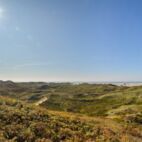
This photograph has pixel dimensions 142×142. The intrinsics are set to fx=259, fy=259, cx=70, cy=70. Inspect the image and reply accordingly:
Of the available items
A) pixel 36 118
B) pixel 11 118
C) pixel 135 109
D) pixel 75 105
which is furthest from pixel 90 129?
pixel 75 105

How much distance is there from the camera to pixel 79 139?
54.3 feet


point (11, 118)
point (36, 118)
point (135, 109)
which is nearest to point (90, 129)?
point (36, 118)

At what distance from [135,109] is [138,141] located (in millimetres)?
67718

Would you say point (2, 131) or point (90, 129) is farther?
point (90, 129)

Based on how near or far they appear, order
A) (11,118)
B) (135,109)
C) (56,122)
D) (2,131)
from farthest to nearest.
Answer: (135,109) < (56,122) < (11,118) < (2,131)

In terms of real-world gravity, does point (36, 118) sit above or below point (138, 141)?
above

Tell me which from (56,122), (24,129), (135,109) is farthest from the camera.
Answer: (135,109)

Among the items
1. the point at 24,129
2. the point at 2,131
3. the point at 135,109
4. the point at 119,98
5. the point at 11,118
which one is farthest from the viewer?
the point at 119,98

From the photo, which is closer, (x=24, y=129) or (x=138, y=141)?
(x=24, y=129)

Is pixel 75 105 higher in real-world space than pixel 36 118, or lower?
lower

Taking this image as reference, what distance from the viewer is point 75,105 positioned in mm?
122375

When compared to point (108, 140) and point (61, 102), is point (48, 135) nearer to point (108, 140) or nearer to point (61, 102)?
point (108, 140)

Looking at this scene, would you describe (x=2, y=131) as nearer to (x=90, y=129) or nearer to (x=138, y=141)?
(x=90, y=129)

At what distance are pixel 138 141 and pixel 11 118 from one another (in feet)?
31.3
